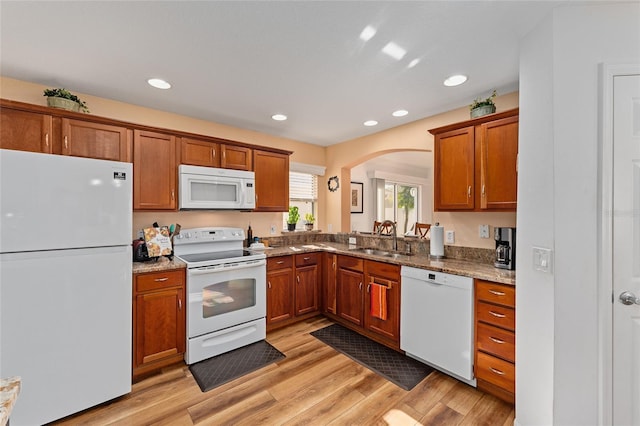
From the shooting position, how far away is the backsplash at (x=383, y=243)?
2.65 m

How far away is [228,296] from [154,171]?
1.45 metres

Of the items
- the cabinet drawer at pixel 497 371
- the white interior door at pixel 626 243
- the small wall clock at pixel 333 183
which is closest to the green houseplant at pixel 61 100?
the small wall clock at pixel 333 183

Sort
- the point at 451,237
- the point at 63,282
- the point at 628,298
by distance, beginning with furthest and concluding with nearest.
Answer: the point at 451,237 < the point at 63,282 < the point at 628,298

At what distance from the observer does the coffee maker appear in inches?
87.0

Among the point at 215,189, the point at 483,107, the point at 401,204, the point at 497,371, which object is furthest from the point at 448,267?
the point at 401,204

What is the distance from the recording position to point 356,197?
214 inches

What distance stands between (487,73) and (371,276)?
6.89 feet

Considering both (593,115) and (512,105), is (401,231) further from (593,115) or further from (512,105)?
(593,115)

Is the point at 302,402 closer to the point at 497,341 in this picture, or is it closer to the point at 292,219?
the point at 497,341

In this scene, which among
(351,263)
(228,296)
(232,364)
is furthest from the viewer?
(351,263)

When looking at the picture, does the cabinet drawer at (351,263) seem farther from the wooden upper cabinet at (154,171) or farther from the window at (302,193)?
the wooden upper cabinet at (154,171)

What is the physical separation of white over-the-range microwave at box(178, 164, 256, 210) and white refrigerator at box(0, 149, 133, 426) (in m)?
0.74

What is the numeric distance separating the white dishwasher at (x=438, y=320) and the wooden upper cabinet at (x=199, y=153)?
7.77 ft

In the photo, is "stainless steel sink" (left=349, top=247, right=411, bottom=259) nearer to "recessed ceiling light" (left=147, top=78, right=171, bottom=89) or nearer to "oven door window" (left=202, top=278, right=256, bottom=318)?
"oven door window" (left=202, top=278, right=256, bottom=318)
